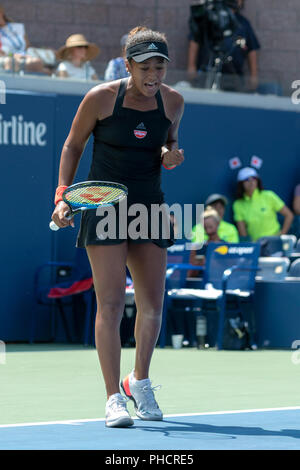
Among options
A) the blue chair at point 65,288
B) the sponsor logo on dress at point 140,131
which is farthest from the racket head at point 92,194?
the blue chair at point 65,288

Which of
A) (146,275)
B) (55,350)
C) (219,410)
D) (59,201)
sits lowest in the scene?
(55,350)

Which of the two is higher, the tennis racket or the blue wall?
the tennis racket

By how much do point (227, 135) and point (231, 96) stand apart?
46 centimetres

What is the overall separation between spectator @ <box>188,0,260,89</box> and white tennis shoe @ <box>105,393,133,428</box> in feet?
27.0

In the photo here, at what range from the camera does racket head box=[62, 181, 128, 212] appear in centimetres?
490

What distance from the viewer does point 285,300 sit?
10297 millimetres

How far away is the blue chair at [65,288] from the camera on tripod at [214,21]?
384 cm

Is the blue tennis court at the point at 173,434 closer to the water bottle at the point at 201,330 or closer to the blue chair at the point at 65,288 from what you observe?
the water bottle at the point at 201,330

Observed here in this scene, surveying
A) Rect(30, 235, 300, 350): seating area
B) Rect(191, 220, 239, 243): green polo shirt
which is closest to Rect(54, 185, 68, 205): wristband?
Rect(30, 235, 300, 350): seating area

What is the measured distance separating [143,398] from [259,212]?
7.38m

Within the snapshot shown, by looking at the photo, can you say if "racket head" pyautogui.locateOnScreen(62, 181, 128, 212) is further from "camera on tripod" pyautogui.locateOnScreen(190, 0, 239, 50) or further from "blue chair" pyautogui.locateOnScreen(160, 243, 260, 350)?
"camera on tripod" pyautogui.locateOnScreen(190, 0, 239, 50)
